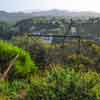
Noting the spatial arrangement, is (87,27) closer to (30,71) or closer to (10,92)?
(30,71)

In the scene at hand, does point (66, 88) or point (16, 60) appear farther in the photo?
point (16, 60)

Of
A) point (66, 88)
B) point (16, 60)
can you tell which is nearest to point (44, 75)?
point (16, 60)

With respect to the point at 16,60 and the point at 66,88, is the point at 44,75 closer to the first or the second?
the point at 16,60

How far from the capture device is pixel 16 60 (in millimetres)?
8156

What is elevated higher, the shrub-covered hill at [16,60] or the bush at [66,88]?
the bush at [66,88]

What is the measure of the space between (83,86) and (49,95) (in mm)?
515

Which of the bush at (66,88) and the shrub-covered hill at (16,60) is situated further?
the shrub-covered hill at (16,60)

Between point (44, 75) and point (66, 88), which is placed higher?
point (66, 88)

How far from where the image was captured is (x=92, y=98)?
5.29 metres

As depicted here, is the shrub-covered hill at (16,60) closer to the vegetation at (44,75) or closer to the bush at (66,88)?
the vegetation at (44,75)

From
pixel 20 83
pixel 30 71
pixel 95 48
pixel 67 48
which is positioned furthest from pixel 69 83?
pixel 95 48

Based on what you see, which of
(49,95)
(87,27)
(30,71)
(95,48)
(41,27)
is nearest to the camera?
(49,95)

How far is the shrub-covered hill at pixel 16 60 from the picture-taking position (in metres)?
8.09

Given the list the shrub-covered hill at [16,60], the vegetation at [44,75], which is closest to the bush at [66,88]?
the vegetation at [44,75]
